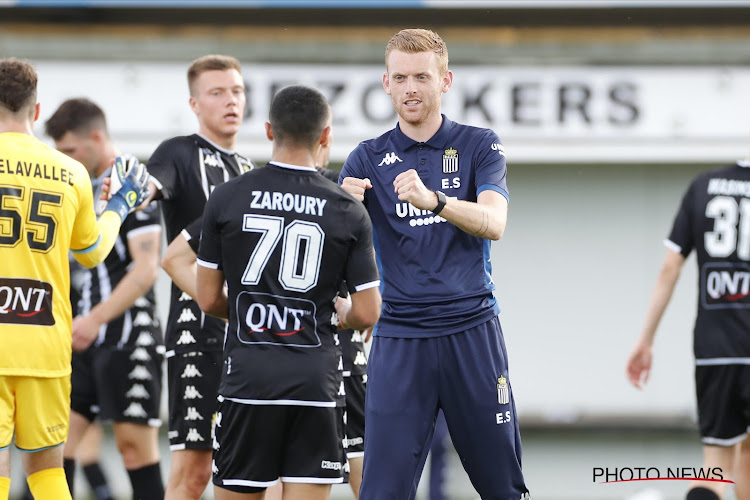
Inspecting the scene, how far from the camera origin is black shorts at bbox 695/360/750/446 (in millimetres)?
6102

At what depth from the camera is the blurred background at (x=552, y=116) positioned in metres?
9.56

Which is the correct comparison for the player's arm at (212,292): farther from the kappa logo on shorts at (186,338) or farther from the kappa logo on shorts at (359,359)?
the kappa logo on shorts at (359,359)

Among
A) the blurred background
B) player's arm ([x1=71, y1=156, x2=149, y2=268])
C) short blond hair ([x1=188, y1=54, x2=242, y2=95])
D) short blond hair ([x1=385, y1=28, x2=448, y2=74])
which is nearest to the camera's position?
short blond hair ([x1=385, y1=28, x2=448, y2=74])

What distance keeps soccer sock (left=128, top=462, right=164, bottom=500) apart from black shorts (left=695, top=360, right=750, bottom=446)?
117 inches

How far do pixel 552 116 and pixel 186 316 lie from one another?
4931 millimetres

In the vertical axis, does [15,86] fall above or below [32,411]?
above

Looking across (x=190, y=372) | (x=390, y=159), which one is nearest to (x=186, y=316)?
(x=190, y=372)

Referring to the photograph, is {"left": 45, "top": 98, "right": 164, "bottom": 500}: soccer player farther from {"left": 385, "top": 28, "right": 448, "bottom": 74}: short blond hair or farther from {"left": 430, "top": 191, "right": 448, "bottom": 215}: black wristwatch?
{"left": 430, "top": 191, "right": 448, "bottom": 215}: black wristwatch

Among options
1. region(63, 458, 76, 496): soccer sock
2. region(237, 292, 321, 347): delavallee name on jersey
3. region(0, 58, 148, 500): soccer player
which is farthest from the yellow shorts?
region(63, 458, 76, 496): soccer sock

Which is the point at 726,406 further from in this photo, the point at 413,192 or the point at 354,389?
the point at 413,192

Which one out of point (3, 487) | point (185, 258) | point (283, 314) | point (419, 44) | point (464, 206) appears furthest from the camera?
point (185, 258)

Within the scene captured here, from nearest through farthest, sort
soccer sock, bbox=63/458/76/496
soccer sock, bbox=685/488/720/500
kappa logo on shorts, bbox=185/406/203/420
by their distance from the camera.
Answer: kappa logo on shorts, bbox=185/406/203/420
soccer sock, bbox=685/488/720/500
soccer sock, bbox=63/458/76/496

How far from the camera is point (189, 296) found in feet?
17.9

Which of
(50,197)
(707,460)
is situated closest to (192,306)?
(50,197)
